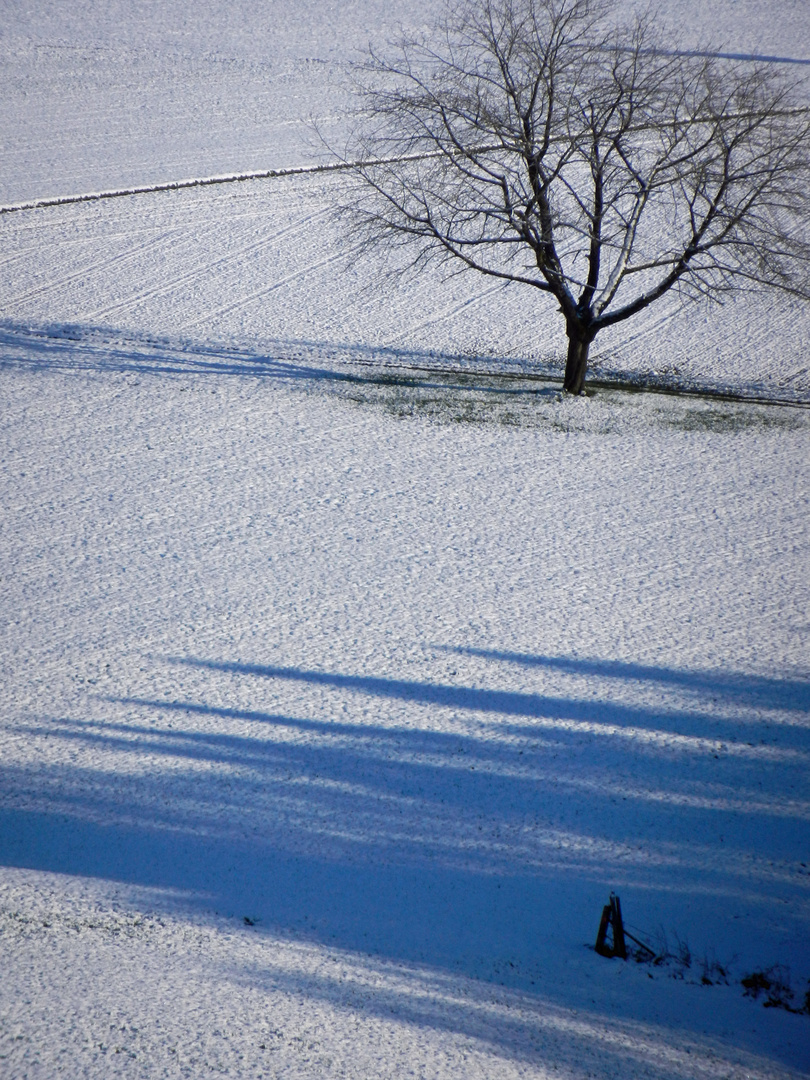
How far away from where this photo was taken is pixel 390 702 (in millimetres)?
9297

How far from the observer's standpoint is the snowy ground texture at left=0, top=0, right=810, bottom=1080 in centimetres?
559

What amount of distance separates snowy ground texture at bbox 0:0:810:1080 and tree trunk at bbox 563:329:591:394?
2.43ft

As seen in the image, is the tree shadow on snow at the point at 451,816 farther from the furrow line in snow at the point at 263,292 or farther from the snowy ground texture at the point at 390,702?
the furrow line in snow at the point at 263,292

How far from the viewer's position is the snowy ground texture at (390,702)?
5590mm

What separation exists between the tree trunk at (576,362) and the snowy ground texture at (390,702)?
74cm

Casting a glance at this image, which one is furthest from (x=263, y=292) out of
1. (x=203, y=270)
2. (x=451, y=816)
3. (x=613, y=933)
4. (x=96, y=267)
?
(x=613, y=933)

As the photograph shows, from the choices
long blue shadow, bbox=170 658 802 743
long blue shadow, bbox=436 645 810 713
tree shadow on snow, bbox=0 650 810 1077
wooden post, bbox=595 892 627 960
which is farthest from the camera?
long blue shadow, bbox=436 645 810 713

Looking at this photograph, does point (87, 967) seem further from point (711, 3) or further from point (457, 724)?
point (711, 3)

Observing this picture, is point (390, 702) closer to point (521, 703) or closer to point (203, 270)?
point (521, 703)

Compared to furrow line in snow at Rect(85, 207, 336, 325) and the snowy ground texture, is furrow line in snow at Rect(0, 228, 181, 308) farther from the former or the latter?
furrow line in snow at Rect(85, 207, 336, 325)

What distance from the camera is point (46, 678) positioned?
942 cm

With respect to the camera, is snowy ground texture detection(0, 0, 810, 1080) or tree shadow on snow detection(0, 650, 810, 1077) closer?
snowy ground texture detection(0, 0, 810, 1080)

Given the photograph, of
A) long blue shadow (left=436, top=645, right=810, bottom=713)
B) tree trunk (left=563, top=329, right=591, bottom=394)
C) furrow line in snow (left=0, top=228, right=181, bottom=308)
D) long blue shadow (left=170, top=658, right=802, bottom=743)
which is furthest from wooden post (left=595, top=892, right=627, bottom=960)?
furrow line in snow (left=0, top=228, right=181, bottom=308)

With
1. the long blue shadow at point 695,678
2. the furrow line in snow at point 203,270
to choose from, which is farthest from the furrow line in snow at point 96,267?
the long blue shadow at point 695,678
